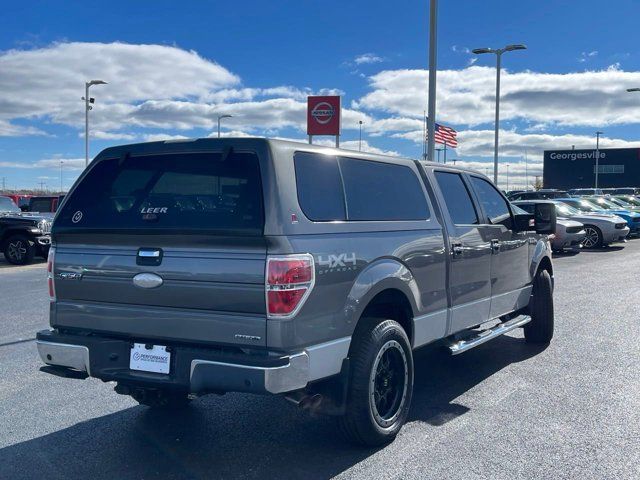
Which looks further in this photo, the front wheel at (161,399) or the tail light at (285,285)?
the front wheel at (161,399)

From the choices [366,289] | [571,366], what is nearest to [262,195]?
[366,289]

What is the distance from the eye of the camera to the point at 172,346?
3.98m

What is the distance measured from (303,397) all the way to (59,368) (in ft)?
5.52

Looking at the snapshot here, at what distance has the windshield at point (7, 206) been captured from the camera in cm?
1833

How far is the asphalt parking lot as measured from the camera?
4.07m

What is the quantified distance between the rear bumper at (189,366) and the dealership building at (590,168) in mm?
89523

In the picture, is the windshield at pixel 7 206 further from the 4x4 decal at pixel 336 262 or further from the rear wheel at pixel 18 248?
the 4x4 decal at pixel 336 262

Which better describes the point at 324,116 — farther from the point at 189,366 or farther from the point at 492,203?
the point at 189,366

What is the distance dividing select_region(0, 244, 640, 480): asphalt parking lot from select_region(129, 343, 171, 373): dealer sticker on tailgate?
0.63 metres

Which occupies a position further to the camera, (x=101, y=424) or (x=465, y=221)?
(x=465, y=221)

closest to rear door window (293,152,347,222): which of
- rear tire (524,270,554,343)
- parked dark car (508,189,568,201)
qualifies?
rear tire (524,270,554,343)

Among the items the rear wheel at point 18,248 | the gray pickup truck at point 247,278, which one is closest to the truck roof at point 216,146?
the gray pickup truck at point 247,278

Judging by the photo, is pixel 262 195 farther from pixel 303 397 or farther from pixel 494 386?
pixel 494 386

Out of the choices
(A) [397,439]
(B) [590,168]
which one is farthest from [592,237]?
(B) [590,168]
